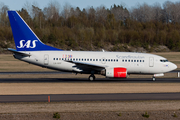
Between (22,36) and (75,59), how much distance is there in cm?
794

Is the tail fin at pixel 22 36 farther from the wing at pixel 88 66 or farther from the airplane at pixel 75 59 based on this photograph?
the wing at pixel 88 66

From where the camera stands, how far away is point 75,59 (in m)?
34.4

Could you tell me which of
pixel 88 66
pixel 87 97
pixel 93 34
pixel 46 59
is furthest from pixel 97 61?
pixel 93 34

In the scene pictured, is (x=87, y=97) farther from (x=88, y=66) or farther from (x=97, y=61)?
(x=97, y=61)

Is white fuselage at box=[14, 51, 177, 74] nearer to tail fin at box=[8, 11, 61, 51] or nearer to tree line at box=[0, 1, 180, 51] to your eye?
tail fin at box=[8, 11, 61, 51]

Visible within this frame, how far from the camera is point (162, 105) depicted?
18.8 m

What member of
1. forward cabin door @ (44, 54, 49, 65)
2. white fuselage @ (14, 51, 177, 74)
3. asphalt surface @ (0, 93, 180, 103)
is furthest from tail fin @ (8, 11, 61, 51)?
asphalt surface @ (0, 93, 180, 103)

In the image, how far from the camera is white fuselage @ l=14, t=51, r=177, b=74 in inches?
1353

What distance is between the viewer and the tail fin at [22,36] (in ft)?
113

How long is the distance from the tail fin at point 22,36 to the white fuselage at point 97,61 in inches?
40.8

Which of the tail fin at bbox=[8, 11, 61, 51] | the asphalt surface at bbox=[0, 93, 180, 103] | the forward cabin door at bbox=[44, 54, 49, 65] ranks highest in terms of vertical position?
the tail fin at bbox=[8, 11, 61, 51]

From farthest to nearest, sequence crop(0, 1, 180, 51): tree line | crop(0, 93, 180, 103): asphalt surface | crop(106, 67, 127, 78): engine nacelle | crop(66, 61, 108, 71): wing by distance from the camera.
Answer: crop(0, 1, 180, 51): tree line → crop(66, 61, 108, 71): wing → crop(106, 67, 127, 78): engine nacelle → crop(0, 93, 180, 103): asphalt surface

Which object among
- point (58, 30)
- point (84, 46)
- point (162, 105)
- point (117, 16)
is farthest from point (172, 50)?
point (162, 105)

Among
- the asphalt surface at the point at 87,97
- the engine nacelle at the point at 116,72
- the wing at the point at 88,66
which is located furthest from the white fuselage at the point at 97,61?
the asphalt surface at the point at 87,97
